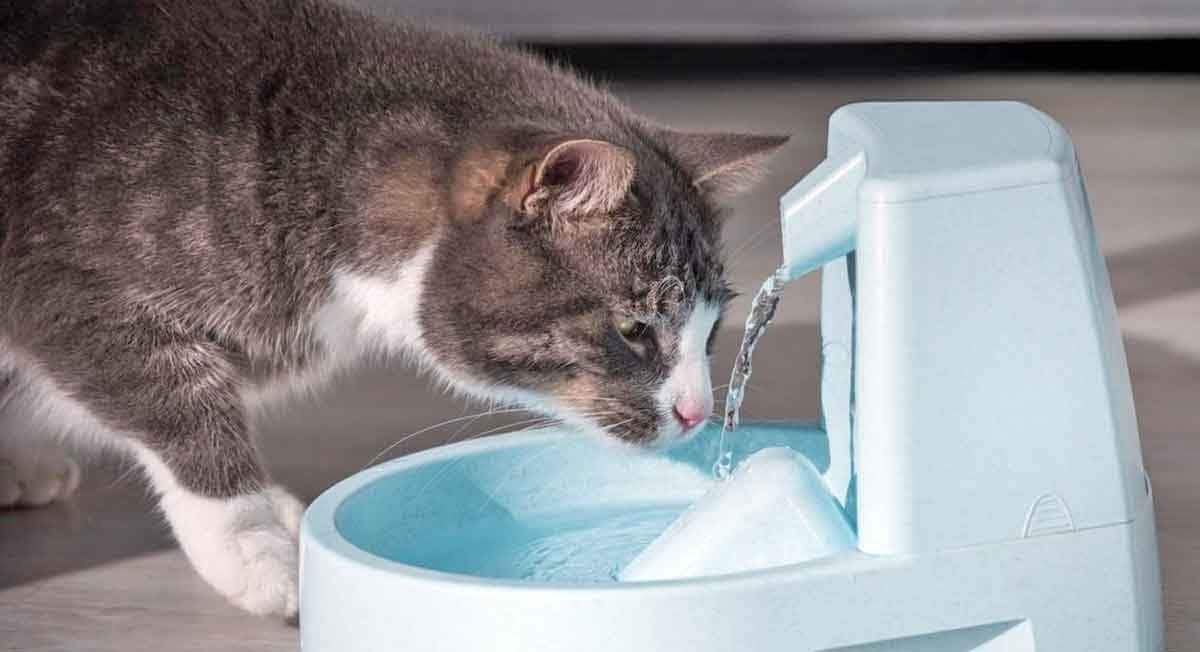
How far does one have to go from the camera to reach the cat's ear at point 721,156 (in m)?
1.56

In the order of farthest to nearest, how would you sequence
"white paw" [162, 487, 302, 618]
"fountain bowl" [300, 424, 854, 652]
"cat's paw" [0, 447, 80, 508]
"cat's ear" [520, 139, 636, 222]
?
1. "cat's paw" [0, 447, 80, 508]
2. "white paw" [162, 487, 302, 618]
3. "cat's ear" [520, 139, 636, 222]
4. "fountain bowl" [300, 424, 854, 652]

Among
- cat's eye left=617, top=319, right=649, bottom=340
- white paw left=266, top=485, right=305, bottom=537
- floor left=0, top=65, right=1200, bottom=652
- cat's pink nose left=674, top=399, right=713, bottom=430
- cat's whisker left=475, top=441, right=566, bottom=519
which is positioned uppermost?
cat's eye left=617, top=319, right=649, bottom=340

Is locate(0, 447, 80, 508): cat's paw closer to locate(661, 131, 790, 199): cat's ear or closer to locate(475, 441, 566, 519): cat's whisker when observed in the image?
locate(475, 441, 566, 519): cat's whisker

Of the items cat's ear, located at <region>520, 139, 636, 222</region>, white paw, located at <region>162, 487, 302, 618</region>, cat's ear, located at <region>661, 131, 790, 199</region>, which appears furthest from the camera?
cat's ear, located at <region>661, 131, 790, 199</region>

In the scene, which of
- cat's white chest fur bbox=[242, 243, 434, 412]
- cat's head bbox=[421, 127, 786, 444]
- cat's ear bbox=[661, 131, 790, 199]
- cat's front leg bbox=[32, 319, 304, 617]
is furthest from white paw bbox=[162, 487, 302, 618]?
cat's ear bbox=[661, 131, 790, 199]

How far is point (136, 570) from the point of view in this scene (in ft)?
5.23

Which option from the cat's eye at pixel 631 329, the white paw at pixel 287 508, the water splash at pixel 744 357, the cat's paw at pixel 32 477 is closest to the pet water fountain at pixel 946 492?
the water splash at pixel 744 357

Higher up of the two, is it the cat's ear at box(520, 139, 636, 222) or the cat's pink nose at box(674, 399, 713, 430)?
the cat's ear at box(520, 139, 636, 222)

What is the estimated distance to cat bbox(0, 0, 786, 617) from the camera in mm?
1427

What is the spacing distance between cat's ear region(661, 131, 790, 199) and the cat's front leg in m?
0.46

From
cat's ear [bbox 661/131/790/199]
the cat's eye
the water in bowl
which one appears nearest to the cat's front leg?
the water in bowl

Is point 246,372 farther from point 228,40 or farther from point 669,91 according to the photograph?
point 669,91

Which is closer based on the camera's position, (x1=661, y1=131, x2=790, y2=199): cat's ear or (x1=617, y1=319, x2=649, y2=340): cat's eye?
(x1=617, y1=319, x2=649, y2=340): cat's eye

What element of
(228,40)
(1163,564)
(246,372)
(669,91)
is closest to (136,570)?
(246,372)
